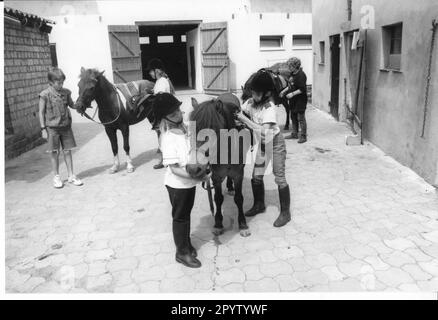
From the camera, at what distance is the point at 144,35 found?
60.0 ft

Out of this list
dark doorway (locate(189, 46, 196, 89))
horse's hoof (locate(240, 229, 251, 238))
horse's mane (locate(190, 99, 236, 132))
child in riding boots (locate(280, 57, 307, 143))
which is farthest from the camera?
dark doorway (locate(189, 46, 196, 89))

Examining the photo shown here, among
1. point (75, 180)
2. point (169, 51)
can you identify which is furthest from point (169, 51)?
point (75, 180)

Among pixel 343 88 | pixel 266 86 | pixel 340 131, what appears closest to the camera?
pixel 266 86

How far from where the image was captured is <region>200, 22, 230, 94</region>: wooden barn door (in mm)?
12656

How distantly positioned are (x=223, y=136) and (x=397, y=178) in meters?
3.13

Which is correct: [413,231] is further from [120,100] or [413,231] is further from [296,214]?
[120,100]

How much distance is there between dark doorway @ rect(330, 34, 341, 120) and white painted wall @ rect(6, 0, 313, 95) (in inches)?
169

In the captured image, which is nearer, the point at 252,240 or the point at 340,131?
the point at 252,240

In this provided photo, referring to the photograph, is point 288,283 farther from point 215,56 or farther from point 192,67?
point 192,67

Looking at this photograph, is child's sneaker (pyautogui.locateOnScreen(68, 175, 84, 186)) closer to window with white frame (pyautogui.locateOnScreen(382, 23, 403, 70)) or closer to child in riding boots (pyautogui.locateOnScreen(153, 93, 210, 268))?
child in riding boots (pyautogui.locateOnScreen(153, 93, 210, 268))

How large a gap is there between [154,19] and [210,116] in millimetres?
10868

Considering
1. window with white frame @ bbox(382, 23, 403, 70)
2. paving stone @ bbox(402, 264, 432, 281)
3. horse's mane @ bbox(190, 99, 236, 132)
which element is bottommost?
paving stone @ bbox(402, 264, 432, 281)

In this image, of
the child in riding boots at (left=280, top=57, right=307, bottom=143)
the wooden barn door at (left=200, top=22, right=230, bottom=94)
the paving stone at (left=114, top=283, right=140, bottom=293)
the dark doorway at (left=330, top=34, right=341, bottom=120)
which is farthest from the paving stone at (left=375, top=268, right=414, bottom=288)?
→ the wooden barn door at (left=200, top=22, right=230, bottom=94)
